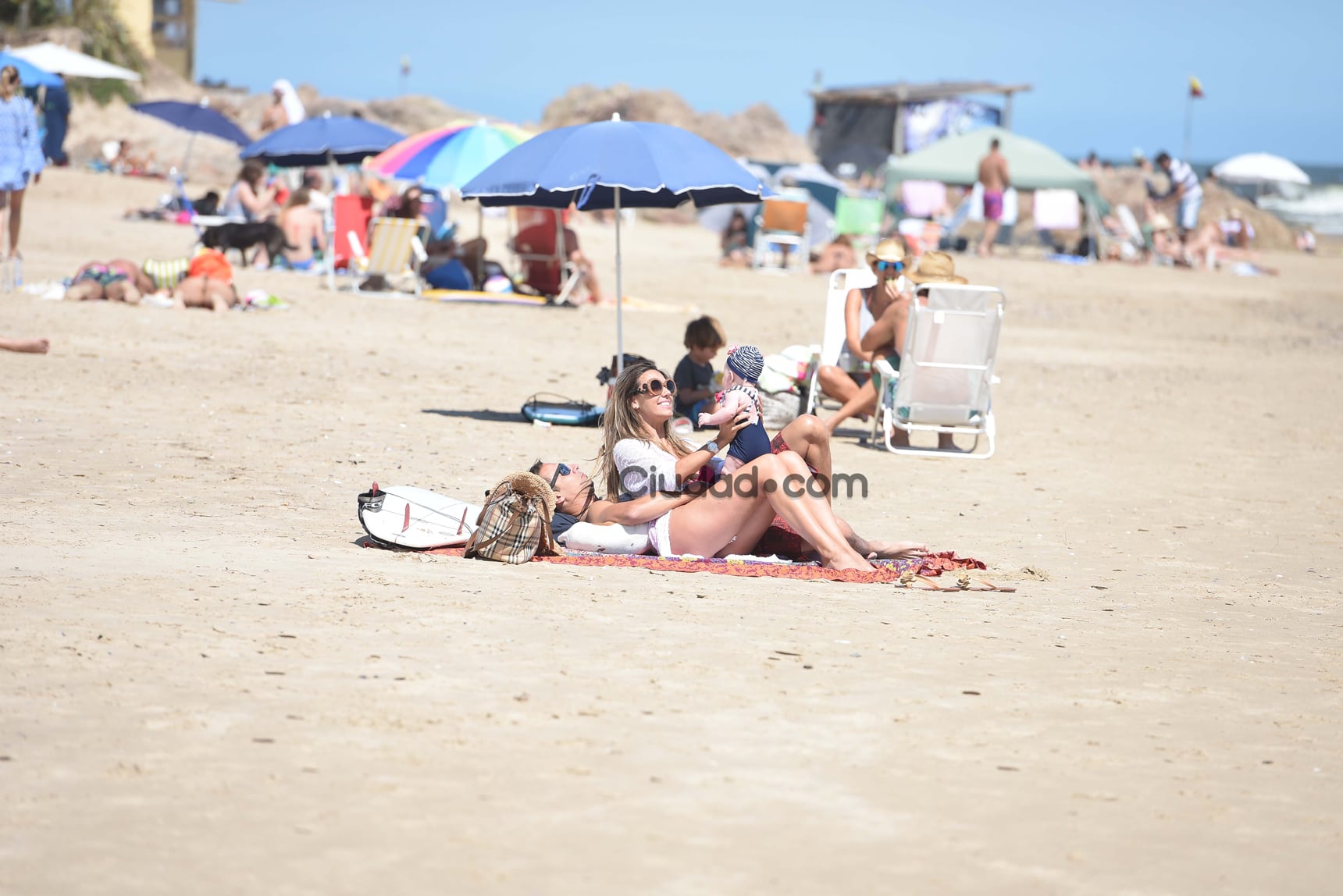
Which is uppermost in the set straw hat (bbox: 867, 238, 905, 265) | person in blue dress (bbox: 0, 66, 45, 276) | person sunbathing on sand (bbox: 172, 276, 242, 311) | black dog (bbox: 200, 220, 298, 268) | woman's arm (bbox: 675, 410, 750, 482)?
person in blue dress (bbox: 0, 66, 45, 276)

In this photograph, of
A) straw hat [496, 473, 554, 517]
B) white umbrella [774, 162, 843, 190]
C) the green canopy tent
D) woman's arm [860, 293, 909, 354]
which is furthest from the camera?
white umbrella [774, 162, 843, 190]

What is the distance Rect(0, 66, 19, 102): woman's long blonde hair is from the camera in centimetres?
1224

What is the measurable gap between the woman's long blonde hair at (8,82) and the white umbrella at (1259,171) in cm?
2673

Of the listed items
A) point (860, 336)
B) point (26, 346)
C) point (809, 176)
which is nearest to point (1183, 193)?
point (809, 176)

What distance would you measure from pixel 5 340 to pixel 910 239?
17030mm

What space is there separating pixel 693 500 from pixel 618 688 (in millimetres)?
1609

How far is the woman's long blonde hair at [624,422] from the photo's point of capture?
17.2 feet

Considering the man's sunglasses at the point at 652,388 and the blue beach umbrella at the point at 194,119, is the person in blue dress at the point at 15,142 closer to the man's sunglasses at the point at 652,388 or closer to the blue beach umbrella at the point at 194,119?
the blue beach umbrella at the point at 194,119

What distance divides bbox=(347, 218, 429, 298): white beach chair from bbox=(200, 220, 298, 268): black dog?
149cm

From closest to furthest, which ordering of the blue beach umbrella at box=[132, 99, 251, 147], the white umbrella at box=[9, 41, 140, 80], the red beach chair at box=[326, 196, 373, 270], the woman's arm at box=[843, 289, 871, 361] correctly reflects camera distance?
1. the woman's arm at box=[843, 289, 871, 361]
2. the red beach chair at box=[326, 196, 373, 270]
3. the blue beach umbrella at box=[132, 99, 251, 147]
4. the white umbrella at box=[9, 41, 140, 80]

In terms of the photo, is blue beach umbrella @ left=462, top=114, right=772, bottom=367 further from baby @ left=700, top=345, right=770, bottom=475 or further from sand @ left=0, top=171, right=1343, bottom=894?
baby @ left=700, top=345, right=770, bottom=475

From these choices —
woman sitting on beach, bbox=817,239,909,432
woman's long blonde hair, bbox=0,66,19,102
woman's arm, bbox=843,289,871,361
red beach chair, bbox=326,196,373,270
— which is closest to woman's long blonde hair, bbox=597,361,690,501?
woman sitting on beach, bbox=817,239,909,432

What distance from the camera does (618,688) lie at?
3.77 metres

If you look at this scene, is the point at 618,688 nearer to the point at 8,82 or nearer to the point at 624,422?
the point at 624,422
